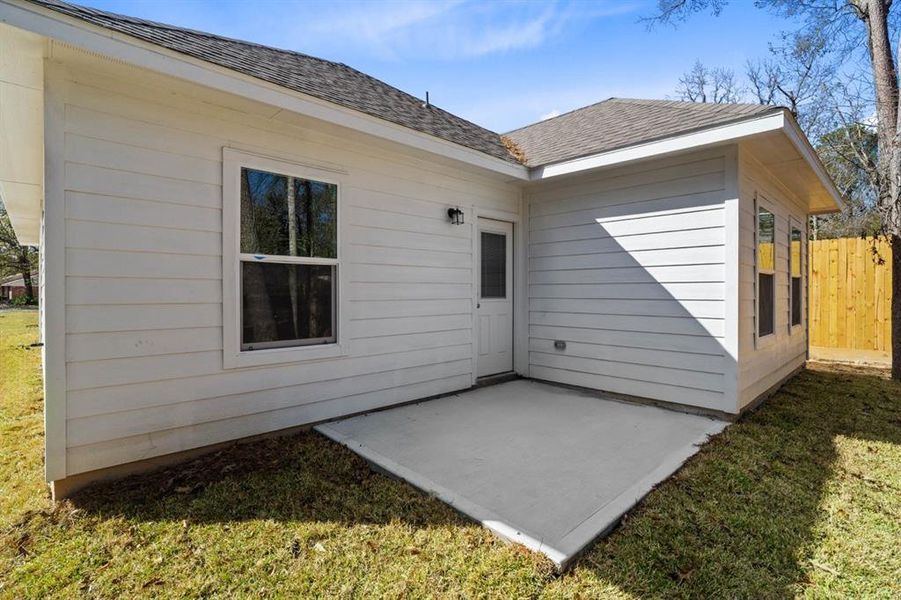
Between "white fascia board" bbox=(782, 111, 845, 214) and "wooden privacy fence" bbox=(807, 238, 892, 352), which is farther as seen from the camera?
"wooden privacy fence" bbox=(807, 238, 892, 352)

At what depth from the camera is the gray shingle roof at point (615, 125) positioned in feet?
13.8

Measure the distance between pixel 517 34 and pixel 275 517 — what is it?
7.25 meters

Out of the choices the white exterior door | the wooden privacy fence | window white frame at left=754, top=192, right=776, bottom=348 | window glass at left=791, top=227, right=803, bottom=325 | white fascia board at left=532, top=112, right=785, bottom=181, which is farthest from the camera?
the wooden privacy fence

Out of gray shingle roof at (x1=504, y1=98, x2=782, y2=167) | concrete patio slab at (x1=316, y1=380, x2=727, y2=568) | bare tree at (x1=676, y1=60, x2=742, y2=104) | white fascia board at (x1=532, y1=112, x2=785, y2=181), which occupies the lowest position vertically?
concrete patio slab at (x1=316, y1=380, x2=727, y2=568)

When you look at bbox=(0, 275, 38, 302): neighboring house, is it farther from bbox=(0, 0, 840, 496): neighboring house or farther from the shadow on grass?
the shadow on grass

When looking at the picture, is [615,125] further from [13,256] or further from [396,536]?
[13,256]

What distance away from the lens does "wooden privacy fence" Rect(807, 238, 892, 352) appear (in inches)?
314

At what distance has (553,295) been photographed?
5.54 m

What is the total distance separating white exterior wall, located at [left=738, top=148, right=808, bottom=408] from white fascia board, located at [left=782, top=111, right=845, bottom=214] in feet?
1.20

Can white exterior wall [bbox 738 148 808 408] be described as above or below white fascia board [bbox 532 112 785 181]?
below

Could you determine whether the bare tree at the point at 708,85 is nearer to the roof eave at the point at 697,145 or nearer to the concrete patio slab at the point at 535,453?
the roof eave at the point at 697,145

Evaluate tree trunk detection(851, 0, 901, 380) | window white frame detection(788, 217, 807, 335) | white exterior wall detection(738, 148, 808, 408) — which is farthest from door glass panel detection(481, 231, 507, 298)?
tree trunk detection(851, 0, 901, 380)

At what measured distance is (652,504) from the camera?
2.57 m

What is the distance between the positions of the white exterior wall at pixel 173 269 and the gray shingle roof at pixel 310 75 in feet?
0.87
